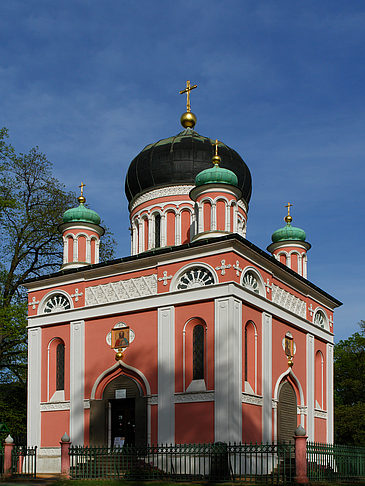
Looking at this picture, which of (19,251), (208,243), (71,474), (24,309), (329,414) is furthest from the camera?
(19,251)

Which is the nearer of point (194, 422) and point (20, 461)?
point (194, 422)

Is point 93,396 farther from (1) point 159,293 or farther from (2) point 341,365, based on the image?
(2) point 341,365

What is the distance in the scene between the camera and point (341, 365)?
129 feet

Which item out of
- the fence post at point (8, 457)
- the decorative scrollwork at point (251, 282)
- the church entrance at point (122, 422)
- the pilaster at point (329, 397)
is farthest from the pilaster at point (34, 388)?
the pilaster at point (329, 397)

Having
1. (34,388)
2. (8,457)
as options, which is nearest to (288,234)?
(34,388)

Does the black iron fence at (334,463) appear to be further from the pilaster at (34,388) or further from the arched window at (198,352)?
the pilaster at (34,388)

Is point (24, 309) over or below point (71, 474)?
over

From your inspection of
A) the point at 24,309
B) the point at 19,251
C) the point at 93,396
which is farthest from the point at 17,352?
the point at 93,396

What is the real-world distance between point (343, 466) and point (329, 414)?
5709 mm

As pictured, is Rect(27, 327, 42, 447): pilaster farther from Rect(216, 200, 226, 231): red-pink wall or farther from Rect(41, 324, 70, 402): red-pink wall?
Rect(216, 200, 226, 231): red-pink wall

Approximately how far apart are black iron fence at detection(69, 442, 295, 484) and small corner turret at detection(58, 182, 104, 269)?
717cm

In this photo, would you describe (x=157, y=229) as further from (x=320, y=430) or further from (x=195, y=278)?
(x=320, y=430)

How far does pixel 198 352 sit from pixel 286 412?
3.76 meters

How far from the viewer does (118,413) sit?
1942 cm
